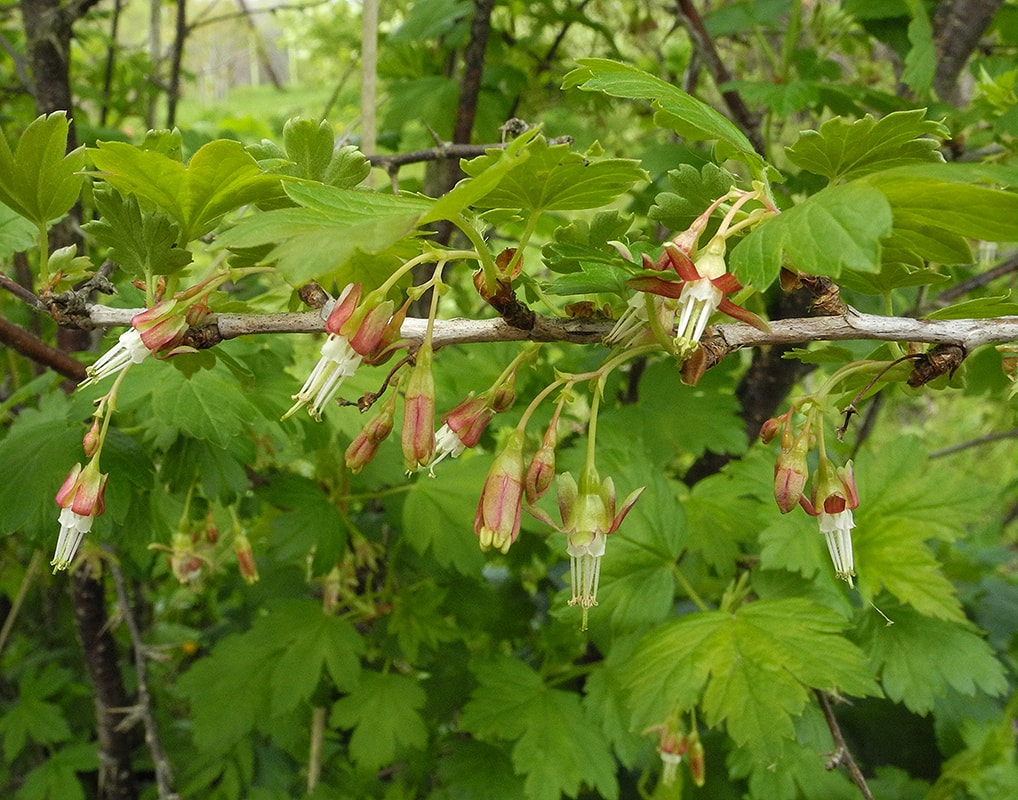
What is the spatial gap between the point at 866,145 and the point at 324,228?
0.53 meters

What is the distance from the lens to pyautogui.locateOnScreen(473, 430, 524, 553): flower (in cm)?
76

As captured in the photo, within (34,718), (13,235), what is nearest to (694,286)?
(13,235)

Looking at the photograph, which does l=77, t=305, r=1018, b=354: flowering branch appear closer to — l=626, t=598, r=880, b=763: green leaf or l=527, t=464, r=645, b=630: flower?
l=527, t=464, r=645, b=630: flower

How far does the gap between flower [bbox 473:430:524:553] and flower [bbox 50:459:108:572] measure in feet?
1.46

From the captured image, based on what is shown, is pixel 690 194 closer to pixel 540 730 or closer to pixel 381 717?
pixel 540 730

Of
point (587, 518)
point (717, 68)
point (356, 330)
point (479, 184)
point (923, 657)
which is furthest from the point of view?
point (717, 68)

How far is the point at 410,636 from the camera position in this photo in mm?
1638

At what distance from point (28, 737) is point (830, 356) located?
237 centimetres

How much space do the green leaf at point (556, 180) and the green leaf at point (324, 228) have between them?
8 centimetres

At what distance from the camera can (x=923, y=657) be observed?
4.75 ft

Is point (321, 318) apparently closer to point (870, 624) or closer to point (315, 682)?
point (315, 682)

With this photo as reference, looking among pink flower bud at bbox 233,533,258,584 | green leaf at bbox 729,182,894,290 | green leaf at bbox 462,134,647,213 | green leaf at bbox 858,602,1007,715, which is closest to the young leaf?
pink flower bud at bbox 233,533,258,584

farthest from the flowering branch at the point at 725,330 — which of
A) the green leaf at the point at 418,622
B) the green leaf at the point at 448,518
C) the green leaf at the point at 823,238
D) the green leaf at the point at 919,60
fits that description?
the green leaf at the point at 919,60

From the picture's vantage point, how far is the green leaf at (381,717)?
1619 mm
